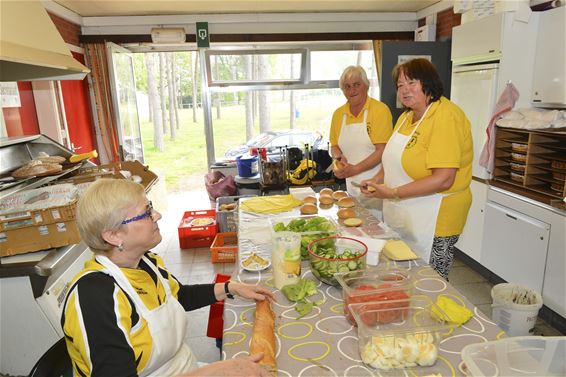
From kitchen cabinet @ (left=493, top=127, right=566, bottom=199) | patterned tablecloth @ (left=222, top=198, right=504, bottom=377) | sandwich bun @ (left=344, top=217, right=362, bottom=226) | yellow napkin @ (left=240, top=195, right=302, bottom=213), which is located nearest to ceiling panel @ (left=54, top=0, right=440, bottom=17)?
kitchen cabinet @ (left=493, top=127, right=566, bottom=199)

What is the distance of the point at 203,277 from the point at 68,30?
3.46 metres

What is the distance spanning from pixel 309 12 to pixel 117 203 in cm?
474

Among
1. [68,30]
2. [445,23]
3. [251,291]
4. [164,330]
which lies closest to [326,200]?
[251,291]

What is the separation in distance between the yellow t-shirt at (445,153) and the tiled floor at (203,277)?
4.36 ft

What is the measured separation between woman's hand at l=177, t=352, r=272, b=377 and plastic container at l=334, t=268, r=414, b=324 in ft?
1.08

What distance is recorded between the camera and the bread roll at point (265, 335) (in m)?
1.03

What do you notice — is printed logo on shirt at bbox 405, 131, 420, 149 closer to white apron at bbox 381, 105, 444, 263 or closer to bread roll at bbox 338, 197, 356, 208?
white apron at bbox 381, 105, 444, 263

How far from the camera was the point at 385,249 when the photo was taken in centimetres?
163

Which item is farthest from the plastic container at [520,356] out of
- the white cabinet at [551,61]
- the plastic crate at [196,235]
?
the plastic crate at [196,235]

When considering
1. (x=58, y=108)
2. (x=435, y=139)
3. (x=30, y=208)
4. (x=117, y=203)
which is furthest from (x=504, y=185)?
(x=58, y=108)

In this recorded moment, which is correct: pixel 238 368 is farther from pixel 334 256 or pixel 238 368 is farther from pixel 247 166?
pixel 247 166

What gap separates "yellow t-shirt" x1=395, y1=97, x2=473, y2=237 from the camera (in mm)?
1887

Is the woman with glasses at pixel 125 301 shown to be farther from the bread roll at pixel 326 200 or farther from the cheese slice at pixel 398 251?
the bread roll at pixel 326 200

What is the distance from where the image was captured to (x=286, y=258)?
1.39 m
